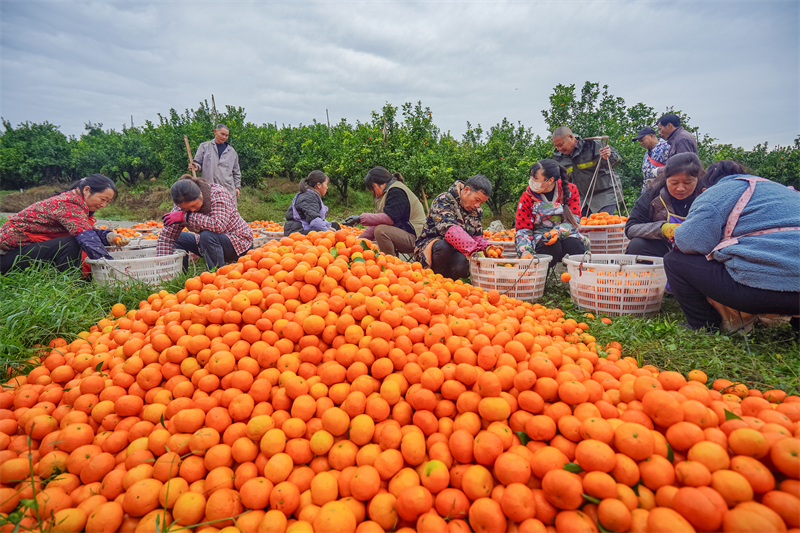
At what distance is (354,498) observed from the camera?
1514 mm

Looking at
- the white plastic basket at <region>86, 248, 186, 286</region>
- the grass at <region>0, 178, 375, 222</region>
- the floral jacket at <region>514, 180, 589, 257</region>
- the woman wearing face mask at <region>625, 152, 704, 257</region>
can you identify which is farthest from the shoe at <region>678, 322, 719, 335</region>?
the grass at <region>0, 178, 375, 222</region>

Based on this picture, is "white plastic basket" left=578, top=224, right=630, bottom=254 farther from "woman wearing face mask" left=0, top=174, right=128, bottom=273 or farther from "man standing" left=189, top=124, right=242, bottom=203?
"man standing" left=189, top=124, right=242, bottom=203

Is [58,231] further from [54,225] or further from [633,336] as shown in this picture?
[633,336]

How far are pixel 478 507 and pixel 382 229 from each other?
455 centimetres

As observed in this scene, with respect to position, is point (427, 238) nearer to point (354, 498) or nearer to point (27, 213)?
point (354, 498)

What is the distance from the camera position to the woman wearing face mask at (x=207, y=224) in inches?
194

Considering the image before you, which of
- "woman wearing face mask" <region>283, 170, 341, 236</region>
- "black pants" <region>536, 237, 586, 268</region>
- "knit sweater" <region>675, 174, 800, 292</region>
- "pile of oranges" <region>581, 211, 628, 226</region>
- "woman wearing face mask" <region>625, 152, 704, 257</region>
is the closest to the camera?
"knit sweater" <region>675, 174, 800, 292</region>

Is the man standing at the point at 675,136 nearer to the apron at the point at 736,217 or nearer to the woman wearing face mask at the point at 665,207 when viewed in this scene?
the woman wearing face mask at the point at 665,207

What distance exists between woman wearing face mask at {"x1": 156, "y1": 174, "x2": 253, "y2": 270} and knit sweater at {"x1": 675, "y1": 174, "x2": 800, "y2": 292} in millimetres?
5500

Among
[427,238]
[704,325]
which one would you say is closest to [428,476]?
[704,325]

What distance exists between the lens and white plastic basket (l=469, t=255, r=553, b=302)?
4.23 m

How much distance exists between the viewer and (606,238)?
5.86m

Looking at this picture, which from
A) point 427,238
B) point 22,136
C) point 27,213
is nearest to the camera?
point 27,213

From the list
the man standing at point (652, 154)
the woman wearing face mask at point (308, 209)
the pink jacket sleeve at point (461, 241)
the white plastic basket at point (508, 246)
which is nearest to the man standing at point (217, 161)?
the woman wearing face mask at point (308, 209)
